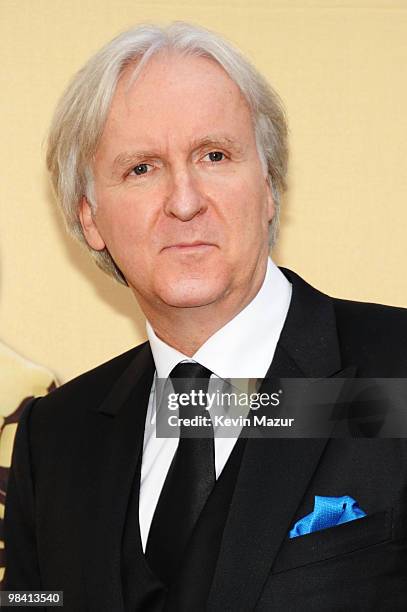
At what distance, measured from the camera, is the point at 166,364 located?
1.58 metres

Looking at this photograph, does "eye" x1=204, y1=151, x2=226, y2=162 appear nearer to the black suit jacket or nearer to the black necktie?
the black suit jacket

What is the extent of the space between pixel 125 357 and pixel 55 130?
40 cm

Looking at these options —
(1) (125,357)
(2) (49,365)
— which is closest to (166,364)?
(1) (125,357)

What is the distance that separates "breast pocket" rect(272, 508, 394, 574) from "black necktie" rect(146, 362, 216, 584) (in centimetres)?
16

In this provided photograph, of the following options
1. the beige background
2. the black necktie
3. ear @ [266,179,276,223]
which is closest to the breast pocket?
the black necktie

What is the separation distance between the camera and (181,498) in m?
1.42

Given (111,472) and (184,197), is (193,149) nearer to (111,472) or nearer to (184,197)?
(184,197)

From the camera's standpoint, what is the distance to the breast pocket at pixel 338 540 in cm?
129

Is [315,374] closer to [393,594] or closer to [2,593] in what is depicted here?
[393,594]

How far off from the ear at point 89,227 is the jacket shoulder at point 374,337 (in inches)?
16.1

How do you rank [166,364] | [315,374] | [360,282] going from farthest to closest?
[360,282] → [166,364] → [315,374]

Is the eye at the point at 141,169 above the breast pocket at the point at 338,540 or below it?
above

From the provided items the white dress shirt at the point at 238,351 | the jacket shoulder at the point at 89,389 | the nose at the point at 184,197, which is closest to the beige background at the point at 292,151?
the jacket shoulder at the point at 89,389

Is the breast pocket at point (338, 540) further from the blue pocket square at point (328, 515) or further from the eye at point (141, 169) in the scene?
the eye at point (141, 169)
